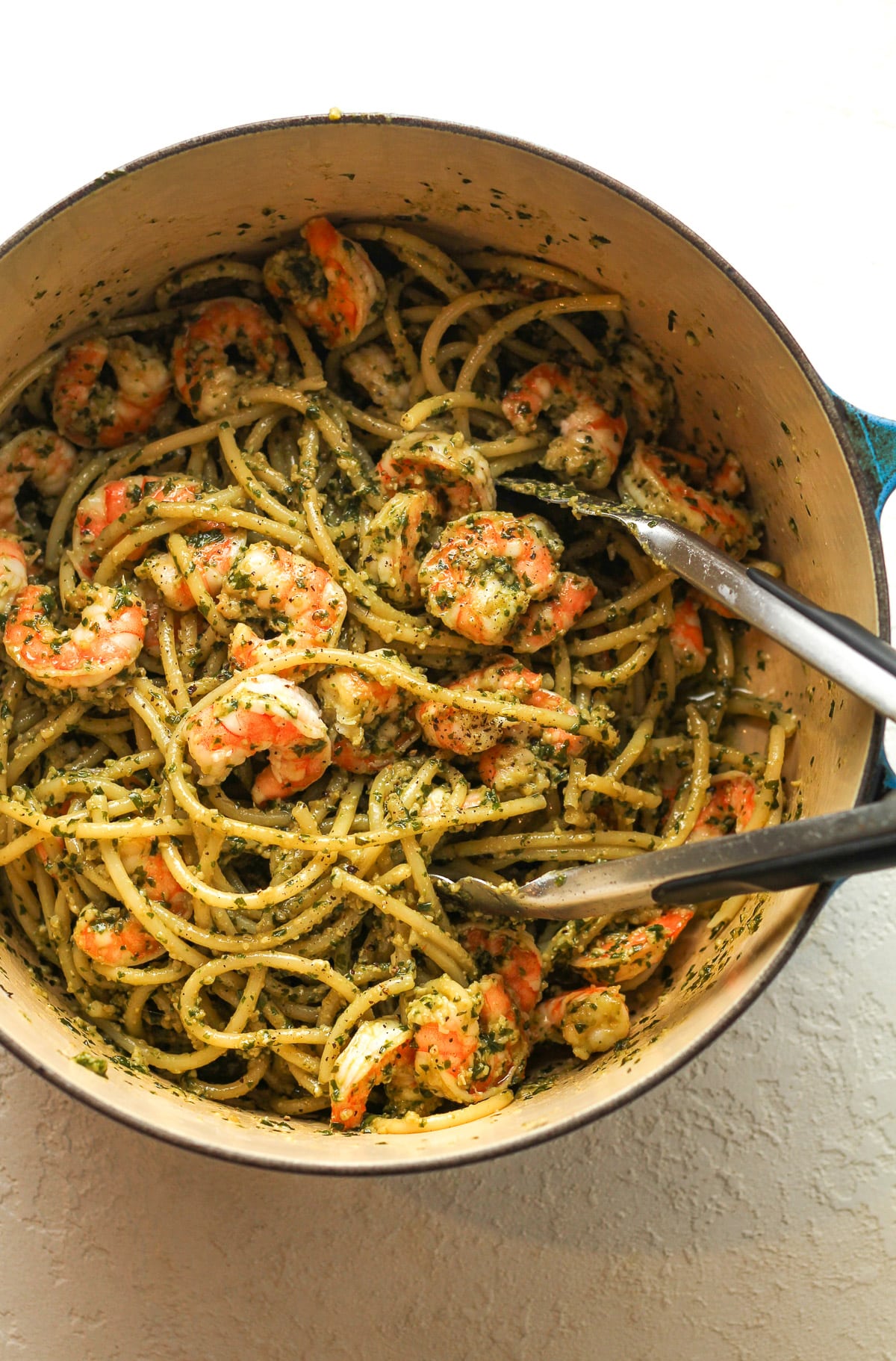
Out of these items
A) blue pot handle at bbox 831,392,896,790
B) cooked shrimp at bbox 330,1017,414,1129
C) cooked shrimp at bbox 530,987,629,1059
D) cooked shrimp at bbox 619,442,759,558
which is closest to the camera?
blue pot handle at bbox 831,392,896,790

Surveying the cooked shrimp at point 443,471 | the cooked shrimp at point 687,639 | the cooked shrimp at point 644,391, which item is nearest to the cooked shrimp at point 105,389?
the cooked shrimp at point 443,471

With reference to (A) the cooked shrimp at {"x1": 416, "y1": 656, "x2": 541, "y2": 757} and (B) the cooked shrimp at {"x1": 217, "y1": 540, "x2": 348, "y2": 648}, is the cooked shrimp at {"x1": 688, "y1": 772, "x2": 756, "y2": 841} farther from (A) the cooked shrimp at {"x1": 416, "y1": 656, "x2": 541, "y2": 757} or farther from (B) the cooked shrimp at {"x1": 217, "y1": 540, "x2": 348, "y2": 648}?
(B) the cooked shrimp at {"x1": 217, "y1": 540, "x2": 348, "y2": 648}

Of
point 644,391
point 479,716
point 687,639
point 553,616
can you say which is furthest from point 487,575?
point 644,391

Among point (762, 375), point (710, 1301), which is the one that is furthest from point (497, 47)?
point (710, 1301)

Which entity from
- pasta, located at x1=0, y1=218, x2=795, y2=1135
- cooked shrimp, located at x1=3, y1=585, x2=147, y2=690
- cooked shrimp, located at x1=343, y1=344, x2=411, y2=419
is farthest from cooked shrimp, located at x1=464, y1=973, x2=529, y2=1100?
cooked shrimp, located at x1=343, y1=344, x2=411, y2=419

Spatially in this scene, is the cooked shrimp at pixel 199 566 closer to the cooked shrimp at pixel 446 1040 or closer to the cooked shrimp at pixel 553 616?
the cooked shrimp at pixel 553 616

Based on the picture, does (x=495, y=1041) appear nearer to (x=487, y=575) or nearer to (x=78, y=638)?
(x=487, y=575)

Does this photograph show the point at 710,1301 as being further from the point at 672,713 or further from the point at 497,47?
the point at 497,47
